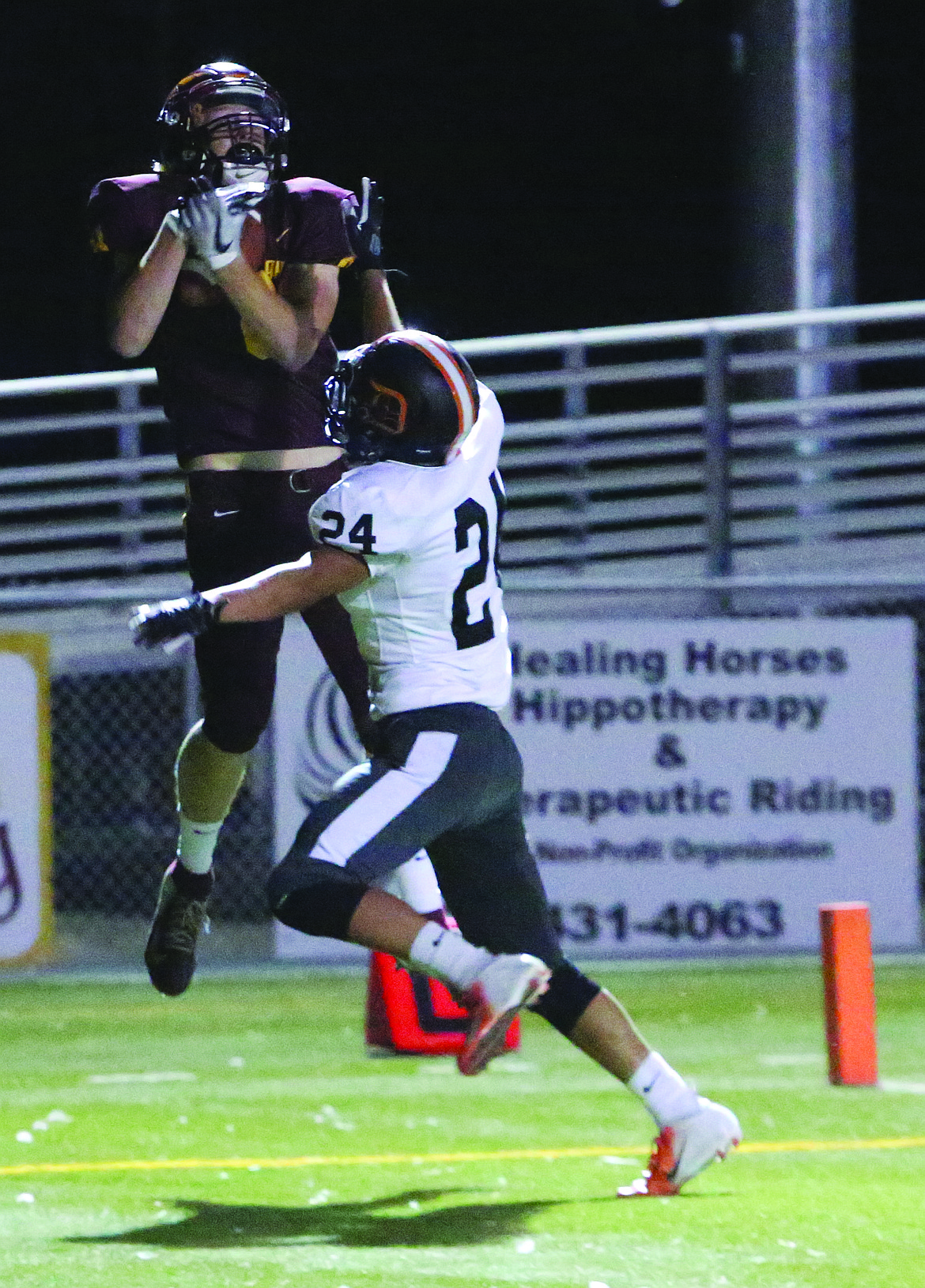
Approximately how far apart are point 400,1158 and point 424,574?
1.56 meters

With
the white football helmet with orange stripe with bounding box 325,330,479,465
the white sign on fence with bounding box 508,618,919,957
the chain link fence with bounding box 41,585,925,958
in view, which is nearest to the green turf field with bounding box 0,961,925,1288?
the white sign on fence with bounding box 508,618,919,957

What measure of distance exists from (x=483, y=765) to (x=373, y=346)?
899 mm

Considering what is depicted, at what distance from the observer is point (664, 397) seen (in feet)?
63.2

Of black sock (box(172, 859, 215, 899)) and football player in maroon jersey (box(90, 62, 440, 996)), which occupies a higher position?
football player in maroon jersey (box(90, 62, 440, 996))

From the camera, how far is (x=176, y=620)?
4500 millimetres

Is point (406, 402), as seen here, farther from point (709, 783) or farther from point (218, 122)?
point (709, 783)

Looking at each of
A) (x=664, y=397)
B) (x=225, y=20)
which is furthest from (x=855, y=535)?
(x=225, y=20)

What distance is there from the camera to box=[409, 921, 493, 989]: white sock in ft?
14.5

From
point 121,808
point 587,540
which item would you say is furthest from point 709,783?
point 121,808

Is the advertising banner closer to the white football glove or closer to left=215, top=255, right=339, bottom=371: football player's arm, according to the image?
left=215, top=255, right=339, bottom=371: football player's arm

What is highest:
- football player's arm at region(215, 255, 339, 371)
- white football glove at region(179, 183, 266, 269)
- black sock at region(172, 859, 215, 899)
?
white football glove at region(179, 183, 266, 269)

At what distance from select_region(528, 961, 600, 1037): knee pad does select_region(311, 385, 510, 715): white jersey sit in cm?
60

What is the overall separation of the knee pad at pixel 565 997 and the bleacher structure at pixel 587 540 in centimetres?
486

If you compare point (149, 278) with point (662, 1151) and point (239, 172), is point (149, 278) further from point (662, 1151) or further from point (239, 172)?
point (662, 1151)
